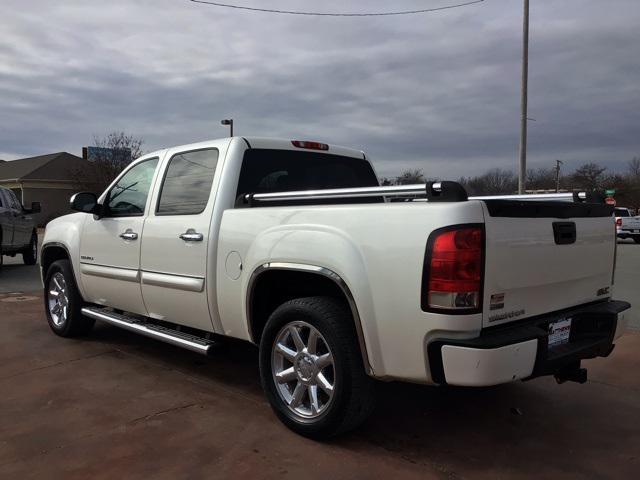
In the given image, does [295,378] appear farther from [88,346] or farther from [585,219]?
[88,346]

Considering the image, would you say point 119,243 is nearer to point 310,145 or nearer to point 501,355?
point 310,145

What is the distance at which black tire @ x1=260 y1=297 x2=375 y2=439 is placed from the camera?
130 inches

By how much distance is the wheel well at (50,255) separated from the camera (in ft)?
20.7

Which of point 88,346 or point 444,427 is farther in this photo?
point 88,346

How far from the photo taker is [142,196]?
5.12 m

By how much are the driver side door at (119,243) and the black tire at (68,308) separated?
29cm

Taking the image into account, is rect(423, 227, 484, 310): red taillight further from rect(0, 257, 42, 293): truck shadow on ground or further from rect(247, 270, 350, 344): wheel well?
rect(0, 257, 42, 293): truck shadow on ground

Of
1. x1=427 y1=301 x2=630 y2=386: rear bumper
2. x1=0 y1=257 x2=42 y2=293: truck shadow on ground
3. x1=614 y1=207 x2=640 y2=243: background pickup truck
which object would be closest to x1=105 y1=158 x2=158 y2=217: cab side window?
x1=427 y1=301 x2=630 y2=386: rear bumper

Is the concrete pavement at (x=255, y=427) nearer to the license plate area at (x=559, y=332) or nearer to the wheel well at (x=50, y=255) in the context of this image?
the license plate area at (x=559, y=332)

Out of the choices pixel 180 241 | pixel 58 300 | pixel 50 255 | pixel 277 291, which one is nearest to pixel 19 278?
pixel 50 255

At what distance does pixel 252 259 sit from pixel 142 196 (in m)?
1.78

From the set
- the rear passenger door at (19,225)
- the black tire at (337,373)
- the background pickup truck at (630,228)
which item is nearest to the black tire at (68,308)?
the black tire at (337,373)

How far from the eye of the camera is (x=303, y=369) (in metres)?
3.61

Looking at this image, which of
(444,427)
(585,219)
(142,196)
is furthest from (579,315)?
(142,196)
